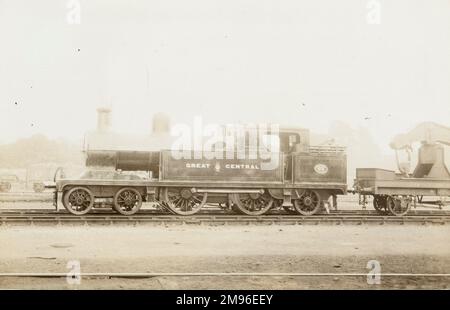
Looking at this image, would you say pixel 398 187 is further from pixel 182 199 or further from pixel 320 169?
pixel 182 199

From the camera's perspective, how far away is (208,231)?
32.8 feet

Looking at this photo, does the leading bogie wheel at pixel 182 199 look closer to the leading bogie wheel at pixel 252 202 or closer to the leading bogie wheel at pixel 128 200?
the leading bogie wheel at pixel 128 200

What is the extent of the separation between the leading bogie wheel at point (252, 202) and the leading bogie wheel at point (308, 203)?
Answer: 83 centimetres

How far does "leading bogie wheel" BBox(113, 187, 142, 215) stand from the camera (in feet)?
37.8

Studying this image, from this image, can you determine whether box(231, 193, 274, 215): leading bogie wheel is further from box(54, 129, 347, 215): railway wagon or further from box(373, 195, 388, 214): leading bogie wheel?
box(373, 195, 388, 214): leading bogie wheel

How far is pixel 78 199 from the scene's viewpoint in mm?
11406

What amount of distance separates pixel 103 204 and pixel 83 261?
4316mm

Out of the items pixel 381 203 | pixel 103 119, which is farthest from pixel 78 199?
pixel 381 203

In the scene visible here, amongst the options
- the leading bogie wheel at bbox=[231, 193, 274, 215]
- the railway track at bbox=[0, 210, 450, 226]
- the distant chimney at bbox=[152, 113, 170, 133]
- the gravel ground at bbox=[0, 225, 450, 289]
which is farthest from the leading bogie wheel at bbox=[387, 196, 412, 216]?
the distant chimney at bbox=[152, 113, 170, 133]

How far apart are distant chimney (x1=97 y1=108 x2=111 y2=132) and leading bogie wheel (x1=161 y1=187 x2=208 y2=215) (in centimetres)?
231

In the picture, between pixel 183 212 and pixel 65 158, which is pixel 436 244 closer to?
pixel 183 212

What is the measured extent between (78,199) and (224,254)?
5.16 meters

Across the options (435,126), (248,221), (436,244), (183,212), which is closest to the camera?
(436,244)
